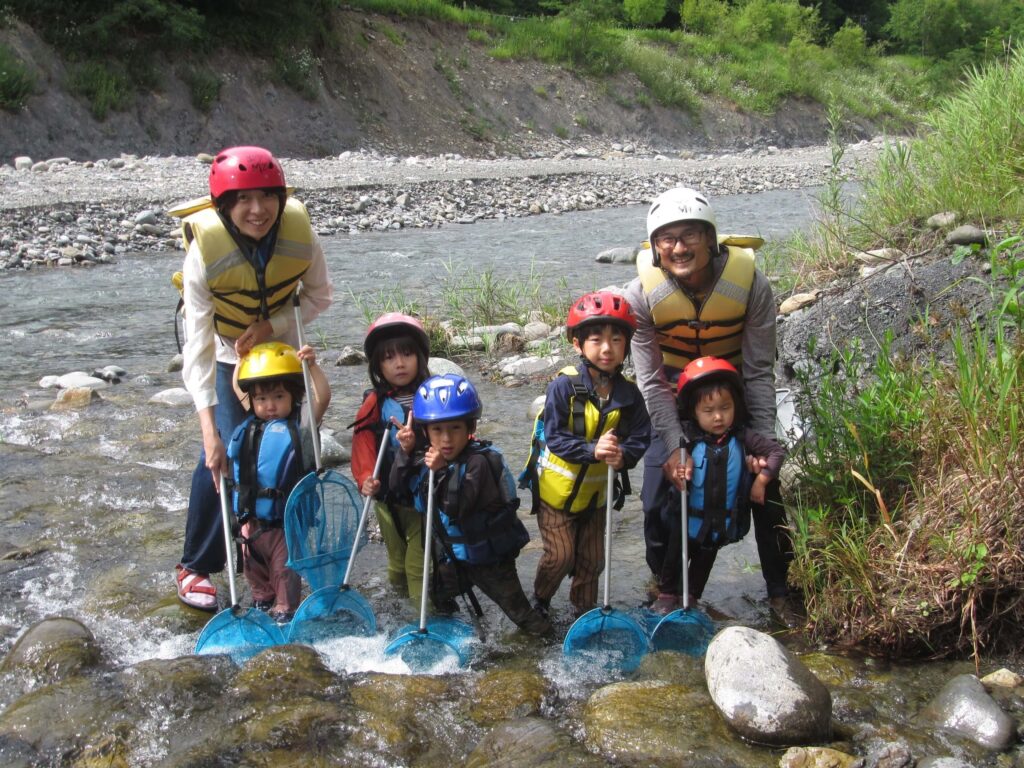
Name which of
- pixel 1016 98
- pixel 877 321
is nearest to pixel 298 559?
pixel 877 321

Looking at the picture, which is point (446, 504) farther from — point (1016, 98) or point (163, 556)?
point (1016, 98)

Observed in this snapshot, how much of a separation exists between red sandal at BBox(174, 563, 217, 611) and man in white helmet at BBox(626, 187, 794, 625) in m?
2.05

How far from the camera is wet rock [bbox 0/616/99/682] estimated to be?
4.05 m

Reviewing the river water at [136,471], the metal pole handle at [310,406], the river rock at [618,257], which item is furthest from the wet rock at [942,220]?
the river rock at [618,257]

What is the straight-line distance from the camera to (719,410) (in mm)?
4359

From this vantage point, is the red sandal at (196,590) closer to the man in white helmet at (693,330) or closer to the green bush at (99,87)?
the man in white helmet at (693,330)

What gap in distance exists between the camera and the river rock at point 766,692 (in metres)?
3.43

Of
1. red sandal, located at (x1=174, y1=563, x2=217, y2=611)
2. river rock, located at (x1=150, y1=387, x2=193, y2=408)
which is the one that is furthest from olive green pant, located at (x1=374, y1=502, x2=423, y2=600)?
river rock, located at (x1=150, y1=387, x2=193, y2=408)

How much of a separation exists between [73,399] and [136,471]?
178 cm

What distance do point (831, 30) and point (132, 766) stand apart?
6671 cm

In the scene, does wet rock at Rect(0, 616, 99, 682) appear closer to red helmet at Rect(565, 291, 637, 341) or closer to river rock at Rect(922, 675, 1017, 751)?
red helmet at Rect(565, 291, 637, 341)

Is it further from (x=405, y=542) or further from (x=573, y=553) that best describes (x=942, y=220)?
(x=405, y=542)

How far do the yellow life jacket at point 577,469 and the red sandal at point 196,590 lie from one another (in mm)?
1631

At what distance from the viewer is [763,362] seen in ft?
14.6
